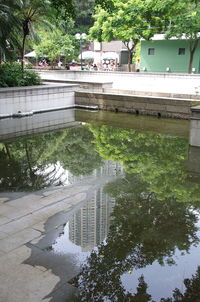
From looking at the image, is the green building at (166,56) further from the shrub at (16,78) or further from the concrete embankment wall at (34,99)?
the shrub at (16,78)

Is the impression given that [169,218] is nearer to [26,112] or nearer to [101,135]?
[101,135]

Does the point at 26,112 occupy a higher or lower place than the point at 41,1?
lower

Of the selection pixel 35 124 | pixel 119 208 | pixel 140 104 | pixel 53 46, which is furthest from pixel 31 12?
pixel 119 208

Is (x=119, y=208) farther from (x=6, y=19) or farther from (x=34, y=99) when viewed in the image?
(x=6, y=19)

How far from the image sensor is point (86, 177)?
791 cm

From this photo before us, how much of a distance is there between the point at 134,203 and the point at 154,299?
105 inches

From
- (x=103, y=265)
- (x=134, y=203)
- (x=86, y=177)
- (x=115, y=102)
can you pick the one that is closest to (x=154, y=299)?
(x=103, y=265)

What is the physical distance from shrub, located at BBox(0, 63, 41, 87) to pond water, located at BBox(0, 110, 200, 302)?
492 centimetres

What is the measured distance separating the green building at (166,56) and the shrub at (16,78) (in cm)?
1672

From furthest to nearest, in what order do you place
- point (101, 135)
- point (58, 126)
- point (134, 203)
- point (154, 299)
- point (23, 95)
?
point (23, 95) → point (58, 126) → point (101, 135) → point (134, 203) → point (154, 299)

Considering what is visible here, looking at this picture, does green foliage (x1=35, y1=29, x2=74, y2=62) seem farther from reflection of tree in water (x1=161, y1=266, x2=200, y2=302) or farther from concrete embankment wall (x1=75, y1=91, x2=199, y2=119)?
reflection of tree in water (x1=161, y1=266, x2=200, y2=302)

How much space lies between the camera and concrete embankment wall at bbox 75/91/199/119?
50.5 feet

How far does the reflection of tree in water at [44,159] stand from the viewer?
752 centimetres

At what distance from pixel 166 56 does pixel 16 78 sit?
66.0 feet
